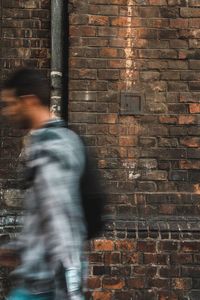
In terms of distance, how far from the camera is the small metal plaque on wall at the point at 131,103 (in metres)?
5.70

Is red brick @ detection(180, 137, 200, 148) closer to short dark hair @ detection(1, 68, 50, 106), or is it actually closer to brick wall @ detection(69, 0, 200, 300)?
brick wall @ detection(69, 0, 200, 300)

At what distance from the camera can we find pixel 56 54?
5.88 metres

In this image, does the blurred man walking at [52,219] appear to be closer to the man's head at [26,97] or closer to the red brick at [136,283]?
the man's head at [26,97]

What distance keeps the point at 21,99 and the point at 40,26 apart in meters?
3.68

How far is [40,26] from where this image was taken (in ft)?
19.8

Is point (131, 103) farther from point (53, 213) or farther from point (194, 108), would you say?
point (53, 213)

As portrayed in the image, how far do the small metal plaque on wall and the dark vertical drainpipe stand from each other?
622 millimetres

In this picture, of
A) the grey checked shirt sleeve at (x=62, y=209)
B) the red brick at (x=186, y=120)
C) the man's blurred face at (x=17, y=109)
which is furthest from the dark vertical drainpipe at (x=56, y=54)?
the grey checked shirt sleeve at (x=62, y=209)

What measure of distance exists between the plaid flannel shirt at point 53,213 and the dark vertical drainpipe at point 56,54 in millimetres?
3443

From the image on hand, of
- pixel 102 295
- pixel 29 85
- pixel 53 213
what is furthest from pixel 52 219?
pixel 102 295

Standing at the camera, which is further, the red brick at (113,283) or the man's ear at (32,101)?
the red brick at (113,283)

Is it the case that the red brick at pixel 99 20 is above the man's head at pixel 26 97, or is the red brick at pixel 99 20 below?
→ above

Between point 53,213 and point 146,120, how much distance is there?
3.53m

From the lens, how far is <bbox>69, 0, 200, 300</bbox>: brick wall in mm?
5465
